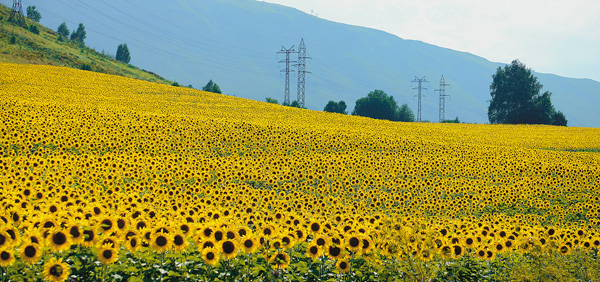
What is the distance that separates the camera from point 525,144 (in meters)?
41.1

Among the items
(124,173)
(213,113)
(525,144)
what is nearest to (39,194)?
(124,173)

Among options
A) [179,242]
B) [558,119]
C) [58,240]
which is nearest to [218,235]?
[179,242]

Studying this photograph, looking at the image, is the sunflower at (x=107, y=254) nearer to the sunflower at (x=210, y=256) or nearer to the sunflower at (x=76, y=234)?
the sunflower at (x=76, y=234)

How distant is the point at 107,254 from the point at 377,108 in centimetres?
10455

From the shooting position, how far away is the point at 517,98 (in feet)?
324

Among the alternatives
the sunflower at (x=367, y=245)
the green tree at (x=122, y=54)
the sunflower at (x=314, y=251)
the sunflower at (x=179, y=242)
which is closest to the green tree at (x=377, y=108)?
the green tree at (x=122, y=54)

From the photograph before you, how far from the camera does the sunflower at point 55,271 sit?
222 inches

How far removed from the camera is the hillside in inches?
2603

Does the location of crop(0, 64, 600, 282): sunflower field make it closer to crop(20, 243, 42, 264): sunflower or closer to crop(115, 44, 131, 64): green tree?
crop(20, 243, 42, 264): sunflower

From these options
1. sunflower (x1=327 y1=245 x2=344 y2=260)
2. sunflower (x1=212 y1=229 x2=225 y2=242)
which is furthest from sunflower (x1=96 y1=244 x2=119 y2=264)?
sunflower (x1=327 y1=245 x2=344 y2=260)

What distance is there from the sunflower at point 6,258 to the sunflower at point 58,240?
0.42 m

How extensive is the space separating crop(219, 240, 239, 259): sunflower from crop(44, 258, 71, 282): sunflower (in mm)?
1784

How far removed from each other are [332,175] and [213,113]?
21.3 m

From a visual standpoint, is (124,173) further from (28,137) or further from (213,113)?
(213,113)
